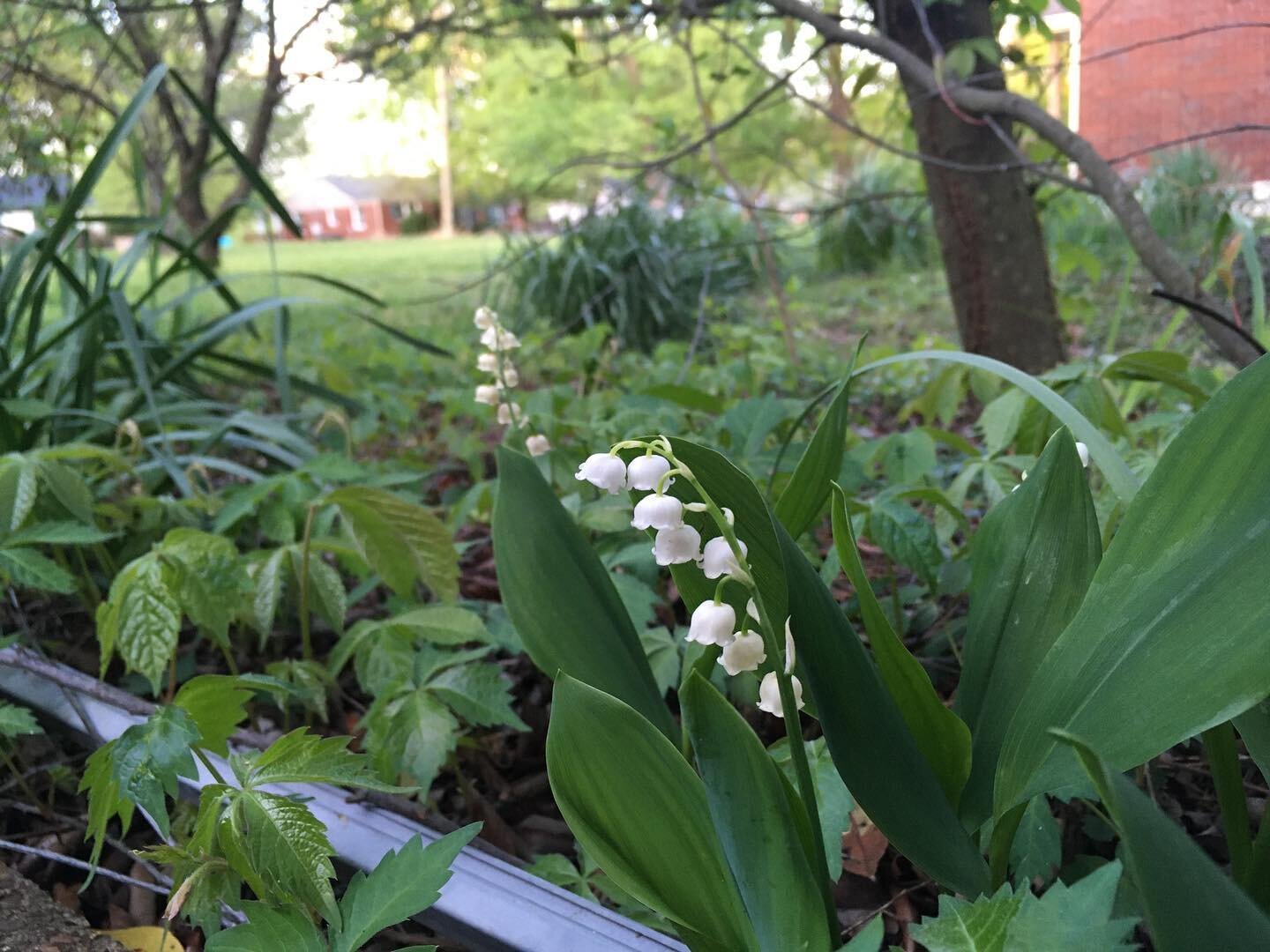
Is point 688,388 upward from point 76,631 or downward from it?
upward

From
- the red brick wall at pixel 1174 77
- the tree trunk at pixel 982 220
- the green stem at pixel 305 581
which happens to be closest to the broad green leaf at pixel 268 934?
the green stem at pixel 305 581

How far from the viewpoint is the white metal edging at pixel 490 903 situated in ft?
2.46

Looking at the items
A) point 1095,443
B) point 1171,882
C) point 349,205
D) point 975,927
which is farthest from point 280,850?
point 349,205

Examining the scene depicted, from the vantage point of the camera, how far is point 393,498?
1238 mm

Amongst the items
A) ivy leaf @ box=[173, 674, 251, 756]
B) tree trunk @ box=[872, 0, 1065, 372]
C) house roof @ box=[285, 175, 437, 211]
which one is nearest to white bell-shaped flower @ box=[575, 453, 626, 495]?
ivy leaf @ box=[173, 674, 251, 756]

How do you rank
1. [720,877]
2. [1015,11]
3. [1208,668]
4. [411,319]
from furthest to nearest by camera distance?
[411,319] → [1015,11] → [720,877] → [1208,668]

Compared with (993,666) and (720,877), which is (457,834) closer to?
(720,877)

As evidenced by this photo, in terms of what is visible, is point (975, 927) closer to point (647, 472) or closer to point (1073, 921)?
point (1073, 921)

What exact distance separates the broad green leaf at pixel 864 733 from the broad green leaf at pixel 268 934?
40 cm

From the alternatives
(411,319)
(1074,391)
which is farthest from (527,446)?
(411,319)

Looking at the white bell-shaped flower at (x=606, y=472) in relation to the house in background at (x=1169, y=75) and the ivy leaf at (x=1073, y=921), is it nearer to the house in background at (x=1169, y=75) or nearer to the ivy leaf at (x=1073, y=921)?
the ivy leaf at (x=1073, y=921)

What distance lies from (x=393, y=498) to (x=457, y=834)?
24.5 inches

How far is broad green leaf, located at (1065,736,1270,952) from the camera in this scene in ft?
1.39

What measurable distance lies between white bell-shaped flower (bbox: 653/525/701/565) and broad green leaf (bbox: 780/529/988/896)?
2.9 inches
